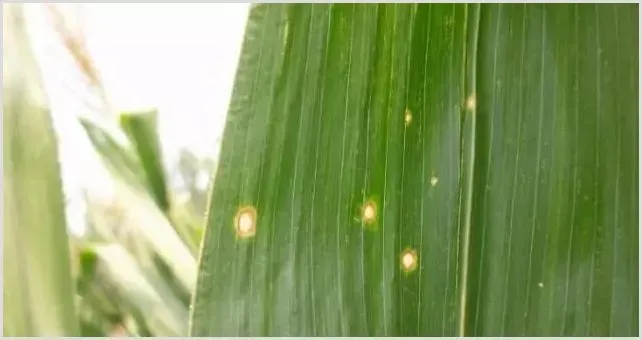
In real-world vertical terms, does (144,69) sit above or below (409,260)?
above

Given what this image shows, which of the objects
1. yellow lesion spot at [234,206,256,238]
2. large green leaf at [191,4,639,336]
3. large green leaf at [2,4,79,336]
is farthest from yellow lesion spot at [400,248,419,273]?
large green leaf at [2,4,79,336]

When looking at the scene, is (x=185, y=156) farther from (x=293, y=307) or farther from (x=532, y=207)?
(x=532, y=207)

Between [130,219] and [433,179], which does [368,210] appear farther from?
[130,219]

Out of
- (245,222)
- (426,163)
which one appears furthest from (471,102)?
(245,222)

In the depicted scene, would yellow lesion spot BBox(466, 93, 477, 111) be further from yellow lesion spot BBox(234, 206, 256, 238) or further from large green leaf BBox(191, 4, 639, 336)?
yellow lesion spot BBox(234, 206, 256, 238)

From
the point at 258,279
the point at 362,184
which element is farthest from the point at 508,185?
the point at 258,279

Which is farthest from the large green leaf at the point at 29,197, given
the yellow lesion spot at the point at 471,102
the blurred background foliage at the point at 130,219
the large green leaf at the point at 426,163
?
the yellow lesion spot at the point at 471,102
